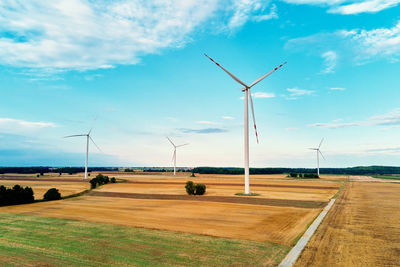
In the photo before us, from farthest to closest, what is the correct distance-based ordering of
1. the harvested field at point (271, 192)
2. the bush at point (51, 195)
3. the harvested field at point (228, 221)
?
the harvested field at point (271, 192), the bush at point (51, 195), the harvested field at point (228, 221)

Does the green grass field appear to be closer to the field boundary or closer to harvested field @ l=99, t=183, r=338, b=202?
the field boundary

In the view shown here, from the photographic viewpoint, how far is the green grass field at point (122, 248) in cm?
1563

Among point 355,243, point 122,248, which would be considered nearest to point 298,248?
point 355,243

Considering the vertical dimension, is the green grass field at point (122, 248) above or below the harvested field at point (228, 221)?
above

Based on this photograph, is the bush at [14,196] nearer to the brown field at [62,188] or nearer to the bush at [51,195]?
the bush at [51,195]

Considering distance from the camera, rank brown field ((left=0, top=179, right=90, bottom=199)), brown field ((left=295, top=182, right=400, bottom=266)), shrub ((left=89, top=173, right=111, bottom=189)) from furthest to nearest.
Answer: shrub ((left=89, top=173, right=111, bottom=189)) < brown field ((left=0, top=179, right=90, bottom=199)) < brown field ((left=295, top=182, right=400, bottom=266))

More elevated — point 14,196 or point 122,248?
point 122,248

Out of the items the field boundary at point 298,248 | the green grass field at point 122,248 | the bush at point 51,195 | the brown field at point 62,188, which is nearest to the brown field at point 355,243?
the field boundary at point 298,248

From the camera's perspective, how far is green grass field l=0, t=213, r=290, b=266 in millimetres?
15633

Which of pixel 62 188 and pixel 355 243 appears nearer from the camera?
pixel 355 243

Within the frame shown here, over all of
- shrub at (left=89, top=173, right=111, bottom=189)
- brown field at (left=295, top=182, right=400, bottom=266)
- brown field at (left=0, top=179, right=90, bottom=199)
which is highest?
brown field at (left=295, top=182, right=400, bottom=266)

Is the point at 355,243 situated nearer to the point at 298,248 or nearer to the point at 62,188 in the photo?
the point at 298,248

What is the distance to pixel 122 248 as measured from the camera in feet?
60.0

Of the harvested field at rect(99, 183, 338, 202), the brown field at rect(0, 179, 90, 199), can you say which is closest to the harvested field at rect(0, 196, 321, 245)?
the harvested field at rect(99, 183, 338, 202)
